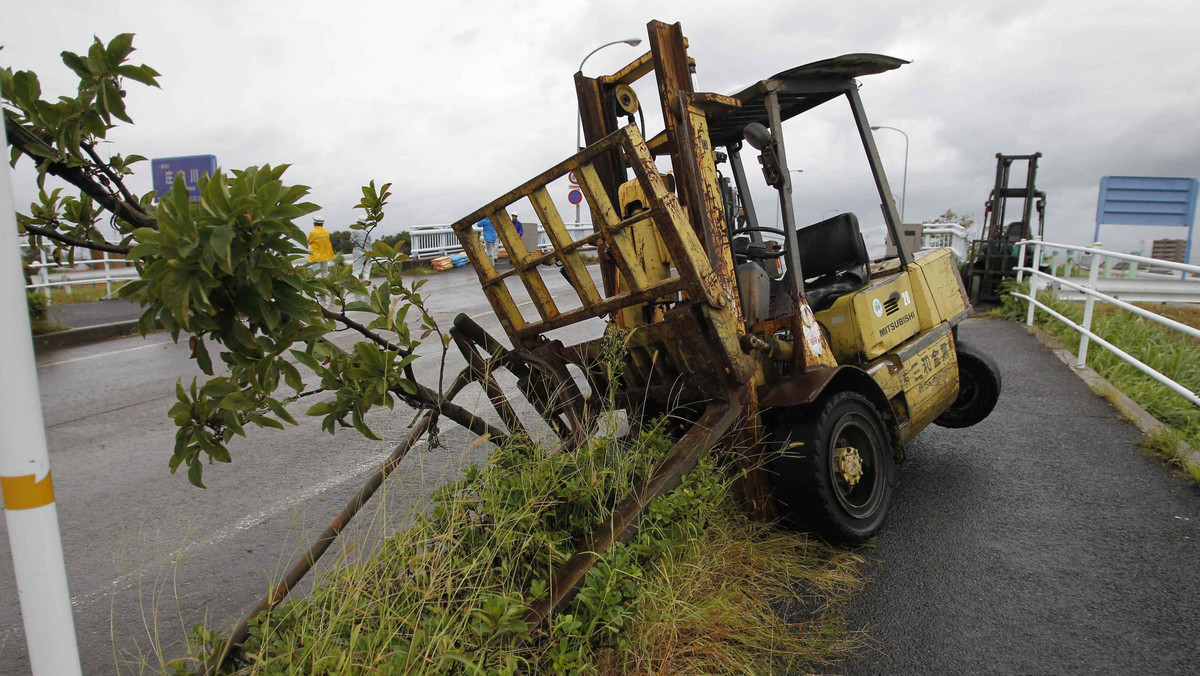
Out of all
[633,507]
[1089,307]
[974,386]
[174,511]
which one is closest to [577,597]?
[633,507]

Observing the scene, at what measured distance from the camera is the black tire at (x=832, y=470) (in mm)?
4012

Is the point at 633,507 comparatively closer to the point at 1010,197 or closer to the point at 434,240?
the point at 1010,197

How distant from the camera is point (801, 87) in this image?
187 inches

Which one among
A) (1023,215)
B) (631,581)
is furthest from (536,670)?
(1023,215)

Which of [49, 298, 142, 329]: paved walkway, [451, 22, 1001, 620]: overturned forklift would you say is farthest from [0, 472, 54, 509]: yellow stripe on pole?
[49, 298, 142, 329]: paved walkway

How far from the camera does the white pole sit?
1572 millimetres

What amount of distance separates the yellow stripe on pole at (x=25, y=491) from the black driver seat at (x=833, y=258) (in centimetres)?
445

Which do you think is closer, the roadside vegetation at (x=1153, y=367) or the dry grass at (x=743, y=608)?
the dry grass at (x=743, y=608)

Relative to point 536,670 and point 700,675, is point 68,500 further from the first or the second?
point 700,675

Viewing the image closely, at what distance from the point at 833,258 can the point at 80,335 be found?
13628 millimetres

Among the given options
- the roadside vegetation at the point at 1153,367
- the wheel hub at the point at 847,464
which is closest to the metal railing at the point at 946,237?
the roadside vegetation at the point at 1153,367

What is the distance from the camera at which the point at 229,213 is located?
2.02 m

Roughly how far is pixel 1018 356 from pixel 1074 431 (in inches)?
134

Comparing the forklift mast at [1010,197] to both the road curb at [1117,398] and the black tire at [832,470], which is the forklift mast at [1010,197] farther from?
the black tire at [832,470]
